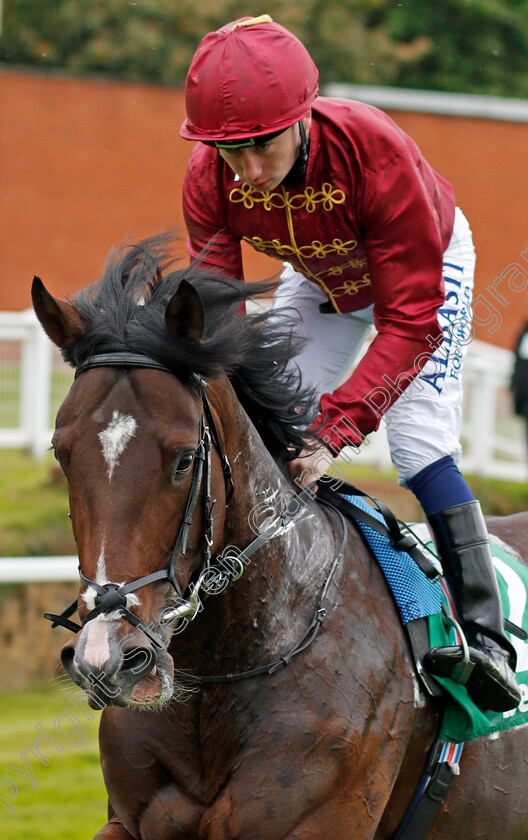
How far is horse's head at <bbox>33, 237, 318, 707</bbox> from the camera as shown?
6.85 feet

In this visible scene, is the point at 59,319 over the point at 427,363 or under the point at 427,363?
over

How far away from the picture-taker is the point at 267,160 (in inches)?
105

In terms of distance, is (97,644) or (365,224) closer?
(97,644)

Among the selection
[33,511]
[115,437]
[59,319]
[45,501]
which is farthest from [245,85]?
[45,501]

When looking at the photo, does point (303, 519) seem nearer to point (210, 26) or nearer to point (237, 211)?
point (237, 211)

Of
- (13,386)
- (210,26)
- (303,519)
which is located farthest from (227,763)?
(210,26)

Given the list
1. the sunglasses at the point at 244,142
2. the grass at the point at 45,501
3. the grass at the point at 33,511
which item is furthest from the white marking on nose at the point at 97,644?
the grass at the point at 33,511

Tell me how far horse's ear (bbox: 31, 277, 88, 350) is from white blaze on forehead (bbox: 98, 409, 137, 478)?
30 centimetres

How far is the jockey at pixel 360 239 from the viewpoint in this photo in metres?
2.56

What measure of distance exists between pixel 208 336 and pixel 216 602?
645 millimetres

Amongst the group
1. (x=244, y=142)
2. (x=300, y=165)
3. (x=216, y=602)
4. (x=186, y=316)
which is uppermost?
(x=244, y=142)

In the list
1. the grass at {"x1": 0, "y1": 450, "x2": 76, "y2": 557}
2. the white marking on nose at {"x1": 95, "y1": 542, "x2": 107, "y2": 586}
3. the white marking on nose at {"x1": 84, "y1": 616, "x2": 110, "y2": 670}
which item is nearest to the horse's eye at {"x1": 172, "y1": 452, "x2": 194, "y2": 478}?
the white marking on nose at {"x1": 95, "y1": 542, "x2": 107, "y2": 586}

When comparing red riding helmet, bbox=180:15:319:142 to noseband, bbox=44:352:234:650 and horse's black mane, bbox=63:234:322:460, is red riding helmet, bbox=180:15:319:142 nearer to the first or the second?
horse's black mane, bbox=63:234:322:460

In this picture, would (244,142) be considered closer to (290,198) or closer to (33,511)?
(290,198)
